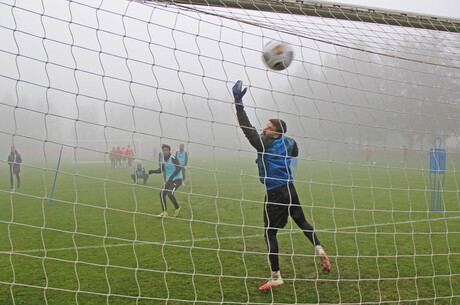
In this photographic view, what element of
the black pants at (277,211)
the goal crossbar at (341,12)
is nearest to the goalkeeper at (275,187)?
the black pants at (277,211)

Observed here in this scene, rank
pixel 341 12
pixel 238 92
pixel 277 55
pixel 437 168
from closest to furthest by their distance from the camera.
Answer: pixel 238 92, pixel 277 55, pixel 341 12, pixel 437 168

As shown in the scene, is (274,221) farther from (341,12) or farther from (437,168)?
(437,168)

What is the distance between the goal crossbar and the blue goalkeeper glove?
1042mm

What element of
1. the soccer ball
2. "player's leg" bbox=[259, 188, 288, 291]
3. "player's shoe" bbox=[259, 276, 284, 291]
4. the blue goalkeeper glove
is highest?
the soccer ball

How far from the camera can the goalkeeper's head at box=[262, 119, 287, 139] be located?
3883 millimetres

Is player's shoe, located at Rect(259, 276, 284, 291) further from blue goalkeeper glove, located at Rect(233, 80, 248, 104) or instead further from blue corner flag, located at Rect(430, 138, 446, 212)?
blue corner flag, located at Rect(430, 138, 446, 212)

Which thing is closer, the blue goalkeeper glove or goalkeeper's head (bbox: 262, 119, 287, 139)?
the blue goalkeeper glove

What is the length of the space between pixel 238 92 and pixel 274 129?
620mm

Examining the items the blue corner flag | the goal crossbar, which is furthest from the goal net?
the blue corner flag

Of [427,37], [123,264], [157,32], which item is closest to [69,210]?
[123,264]

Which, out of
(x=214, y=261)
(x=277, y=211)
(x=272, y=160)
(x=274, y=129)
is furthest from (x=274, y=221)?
(x=214, y=261)

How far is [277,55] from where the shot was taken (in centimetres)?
404

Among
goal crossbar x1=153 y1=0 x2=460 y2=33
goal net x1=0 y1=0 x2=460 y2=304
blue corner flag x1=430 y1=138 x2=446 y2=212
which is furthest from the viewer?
blue corner flag x1=430 y1=138 x2=446 y2=212

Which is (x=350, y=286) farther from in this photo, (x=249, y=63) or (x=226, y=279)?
(x=249, y=63)
